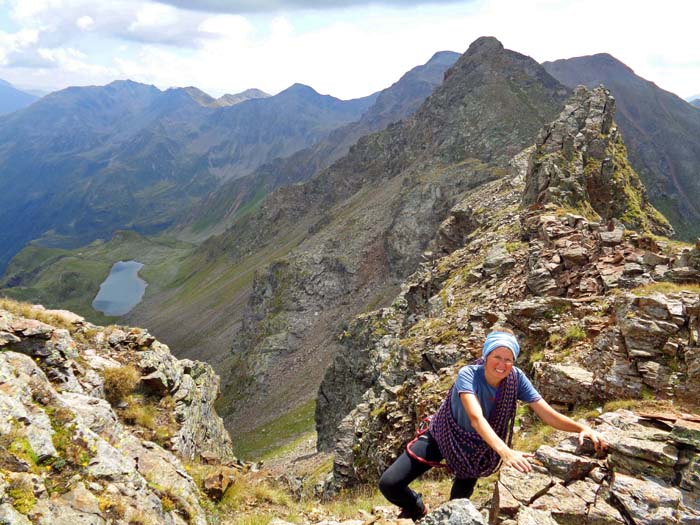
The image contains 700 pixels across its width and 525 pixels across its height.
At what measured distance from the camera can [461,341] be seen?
22531 millimetres

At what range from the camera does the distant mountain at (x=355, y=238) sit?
248 feet

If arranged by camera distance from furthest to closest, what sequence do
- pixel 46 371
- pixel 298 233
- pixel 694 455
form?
pixel 298 233 → pixel 46 371 → pixel 694 455

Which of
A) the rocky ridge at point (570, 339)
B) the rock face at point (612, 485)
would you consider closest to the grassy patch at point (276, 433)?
the rocky ridge at point (570, 339)

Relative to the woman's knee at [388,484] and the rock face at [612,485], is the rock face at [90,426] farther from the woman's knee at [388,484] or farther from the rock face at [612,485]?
the rock face at [612,485]

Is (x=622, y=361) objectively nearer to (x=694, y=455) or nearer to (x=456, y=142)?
(x=694, y=455)

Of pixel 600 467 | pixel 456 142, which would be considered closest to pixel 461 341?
pixel 600 467

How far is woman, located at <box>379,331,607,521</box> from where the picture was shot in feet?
22.8

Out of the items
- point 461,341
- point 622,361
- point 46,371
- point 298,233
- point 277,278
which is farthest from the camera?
point 298,233

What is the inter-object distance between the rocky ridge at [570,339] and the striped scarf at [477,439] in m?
0.51

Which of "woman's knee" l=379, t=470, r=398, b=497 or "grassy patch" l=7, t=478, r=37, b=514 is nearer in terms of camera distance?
"woman's knee" l=379, t=470, r=398, b=497

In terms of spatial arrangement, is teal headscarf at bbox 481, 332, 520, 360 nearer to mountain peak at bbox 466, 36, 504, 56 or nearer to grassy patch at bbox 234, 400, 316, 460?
grassy patch at bbox 234, 400, 316, 460

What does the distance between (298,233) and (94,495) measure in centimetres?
13856

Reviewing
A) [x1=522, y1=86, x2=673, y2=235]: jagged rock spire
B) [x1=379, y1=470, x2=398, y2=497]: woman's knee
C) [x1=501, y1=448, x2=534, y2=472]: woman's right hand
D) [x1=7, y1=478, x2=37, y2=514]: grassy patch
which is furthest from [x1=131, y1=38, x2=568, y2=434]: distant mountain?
[x1=501, y1=448, x2=534, y2=472]: woman's right hand

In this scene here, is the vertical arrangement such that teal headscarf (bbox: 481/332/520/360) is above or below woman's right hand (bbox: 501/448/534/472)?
above
